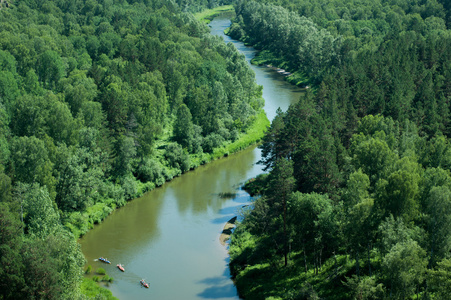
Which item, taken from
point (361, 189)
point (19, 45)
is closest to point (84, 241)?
point (361, 189)

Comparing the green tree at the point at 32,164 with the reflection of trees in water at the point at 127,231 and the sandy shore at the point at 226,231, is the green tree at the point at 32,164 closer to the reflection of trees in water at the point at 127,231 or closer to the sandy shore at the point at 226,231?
the reflection of trees in water at the point at 127,231

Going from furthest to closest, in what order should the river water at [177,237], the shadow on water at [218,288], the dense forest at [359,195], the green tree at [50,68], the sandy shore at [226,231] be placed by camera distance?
the green tree at [50,68] < the sandy shore at [226,231] < the river water at [177,237] < the shadow on water at [218,288] < the dense forest at [359,195]

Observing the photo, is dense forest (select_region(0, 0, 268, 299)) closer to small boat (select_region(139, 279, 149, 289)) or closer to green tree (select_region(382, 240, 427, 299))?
small boat (select_region(139, 279, 149, 289))

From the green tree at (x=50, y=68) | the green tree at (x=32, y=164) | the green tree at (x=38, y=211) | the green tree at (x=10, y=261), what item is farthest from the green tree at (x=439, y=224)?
the green tree at (x=50, y=68)

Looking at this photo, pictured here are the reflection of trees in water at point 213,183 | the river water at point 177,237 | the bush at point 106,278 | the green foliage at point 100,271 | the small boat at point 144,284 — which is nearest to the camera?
the small boat at point 144,284

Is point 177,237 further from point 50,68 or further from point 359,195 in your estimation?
point 50,68

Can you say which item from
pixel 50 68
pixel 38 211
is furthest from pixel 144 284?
pixel 50 68

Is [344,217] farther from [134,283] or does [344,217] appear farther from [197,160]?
[197,160]
